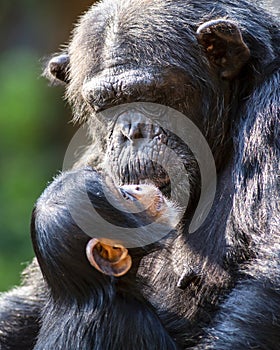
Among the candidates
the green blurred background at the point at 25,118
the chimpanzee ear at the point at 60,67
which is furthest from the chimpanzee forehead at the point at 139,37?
the green blurred background at the point at 25,118

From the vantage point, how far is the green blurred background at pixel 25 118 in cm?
1191

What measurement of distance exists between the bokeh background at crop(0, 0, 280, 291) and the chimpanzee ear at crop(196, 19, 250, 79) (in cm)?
575

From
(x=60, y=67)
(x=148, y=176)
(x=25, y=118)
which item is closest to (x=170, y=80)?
(x=148, y=176)

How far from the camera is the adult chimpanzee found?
5.22 meters

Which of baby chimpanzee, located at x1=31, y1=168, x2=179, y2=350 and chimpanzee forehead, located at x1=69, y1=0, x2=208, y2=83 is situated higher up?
chimpanzee forehead, located at x1=69, y1=0, x2=208, y2=83

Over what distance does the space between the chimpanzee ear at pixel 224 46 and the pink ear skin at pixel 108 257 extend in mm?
1435

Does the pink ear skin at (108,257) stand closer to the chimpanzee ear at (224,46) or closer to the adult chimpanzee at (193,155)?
the adult chimpanzee at (193,155)

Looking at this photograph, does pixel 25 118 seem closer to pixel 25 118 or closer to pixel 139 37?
pixel 25 118

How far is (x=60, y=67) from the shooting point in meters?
6.91

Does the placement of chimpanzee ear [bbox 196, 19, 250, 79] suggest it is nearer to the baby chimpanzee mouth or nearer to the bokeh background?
the baby chimpanzee mouth

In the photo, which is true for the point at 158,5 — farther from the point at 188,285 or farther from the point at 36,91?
the point at 36,91

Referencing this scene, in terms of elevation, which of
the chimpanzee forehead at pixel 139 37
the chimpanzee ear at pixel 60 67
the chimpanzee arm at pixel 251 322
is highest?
the chimpanzee forehead at pixel 139 37

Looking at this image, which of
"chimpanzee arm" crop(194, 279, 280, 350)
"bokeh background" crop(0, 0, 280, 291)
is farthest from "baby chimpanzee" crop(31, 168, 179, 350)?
"bokeh background" crop(0, 0, 280, 291)

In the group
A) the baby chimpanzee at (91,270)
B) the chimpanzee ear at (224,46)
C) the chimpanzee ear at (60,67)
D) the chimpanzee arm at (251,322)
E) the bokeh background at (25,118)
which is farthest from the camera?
the bokeh background at (25,118)
